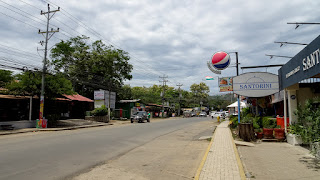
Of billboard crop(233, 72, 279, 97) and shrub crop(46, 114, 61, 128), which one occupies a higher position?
billboard crop(233, 72, 279, 97)

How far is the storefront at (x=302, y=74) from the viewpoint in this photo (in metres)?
7.57

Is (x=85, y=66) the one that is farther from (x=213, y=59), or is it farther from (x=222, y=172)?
(x=222, y=172)

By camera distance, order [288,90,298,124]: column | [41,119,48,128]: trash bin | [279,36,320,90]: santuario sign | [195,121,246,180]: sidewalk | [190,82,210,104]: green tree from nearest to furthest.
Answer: [195,121,246,180]: sidewalk → [279,36,320,90]: santuario sign → [288,90,298,124]: column → [41,119,48,128]: trash bin → [190,82,210,104]: green tree

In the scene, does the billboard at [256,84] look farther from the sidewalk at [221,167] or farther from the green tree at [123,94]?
the green tree at [123,94]

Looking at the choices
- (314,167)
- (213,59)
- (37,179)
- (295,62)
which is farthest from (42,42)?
(314,167)

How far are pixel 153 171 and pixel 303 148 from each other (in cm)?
731

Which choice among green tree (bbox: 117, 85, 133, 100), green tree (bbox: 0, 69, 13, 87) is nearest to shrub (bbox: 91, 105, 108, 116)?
green tree (bbox: 0, 69, 13, 87)

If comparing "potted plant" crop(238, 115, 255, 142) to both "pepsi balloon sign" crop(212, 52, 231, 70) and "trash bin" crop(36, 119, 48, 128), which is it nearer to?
"pepsi balloon sign" crop(212, 52, 231, 70)

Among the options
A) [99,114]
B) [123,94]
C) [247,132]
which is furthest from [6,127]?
[123,94]

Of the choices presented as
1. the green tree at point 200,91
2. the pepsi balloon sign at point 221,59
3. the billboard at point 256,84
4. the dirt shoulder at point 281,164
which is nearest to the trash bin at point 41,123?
the pepsi balloon sign at point 221,59

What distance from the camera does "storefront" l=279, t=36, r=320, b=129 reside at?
7.57 metres

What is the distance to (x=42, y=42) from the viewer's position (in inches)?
922

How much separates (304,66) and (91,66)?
1471 inches

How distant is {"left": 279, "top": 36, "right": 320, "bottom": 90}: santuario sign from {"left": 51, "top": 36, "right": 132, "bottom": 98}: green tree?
104 feet
